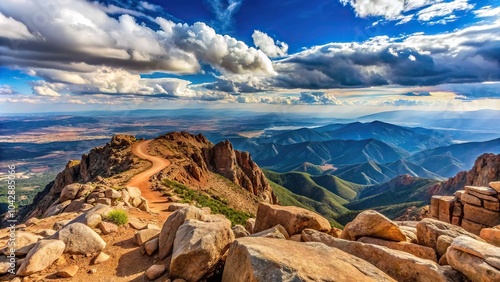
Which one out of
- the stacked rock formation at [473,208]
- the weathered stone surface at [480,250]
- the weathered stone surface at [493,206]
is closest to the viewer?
the weathered stone surface at [480,250]

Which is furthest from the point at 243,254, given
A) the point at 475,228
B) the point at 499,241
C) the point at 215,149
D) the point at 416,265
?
the point at 215,149

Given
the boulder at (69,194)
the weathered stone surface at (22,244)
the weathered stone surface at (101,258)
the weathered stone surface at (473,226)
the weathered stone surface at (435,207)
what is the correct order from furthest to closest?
the weathered stone surface at (435,207) < the boulder at (69,194) < the weathered stone surface at (473,226) < the weathered stone surface at (101,258) < the weathered stone surface at (22,244)

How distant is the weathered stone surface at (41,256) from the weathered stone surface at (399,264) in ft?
52.4

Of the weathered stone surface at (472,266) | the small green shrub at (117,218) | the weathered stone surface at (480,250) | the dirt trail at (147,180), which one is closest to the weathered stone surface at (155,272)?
the small green shrub at (117,218)

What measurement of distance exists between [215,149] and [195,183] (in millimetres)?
50197

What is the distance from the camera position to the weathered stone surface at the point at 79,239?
1508 centimetres

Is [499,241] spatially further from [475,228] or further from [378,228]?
[475,228]

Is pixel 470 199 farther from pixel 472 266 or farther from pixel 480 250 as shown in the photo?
pixel 472 266

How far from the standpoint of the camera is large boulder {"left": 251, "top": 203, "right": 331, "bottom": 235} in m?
18.0

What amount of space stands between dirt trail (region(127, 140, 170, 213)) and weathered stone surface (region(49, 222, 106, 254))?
20.2 m

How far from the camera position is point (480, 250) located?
12.5m

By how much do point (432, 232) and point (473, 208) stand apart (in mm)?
20889

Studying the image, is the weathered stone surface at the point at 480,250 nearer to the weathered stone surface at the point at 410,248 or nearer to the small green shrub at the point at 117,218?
the weathered stone surface at the point at 410,248

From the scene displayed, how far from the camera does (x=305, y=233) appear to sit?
16.6 metres
